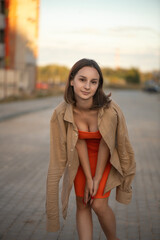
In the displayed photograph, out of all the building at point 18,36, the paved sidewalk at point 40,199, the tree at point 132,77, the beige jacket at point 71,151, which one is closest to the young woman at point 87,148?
the beige jacket at point 71,151

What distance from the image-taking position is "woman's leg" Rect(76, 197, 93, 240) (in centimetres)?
324

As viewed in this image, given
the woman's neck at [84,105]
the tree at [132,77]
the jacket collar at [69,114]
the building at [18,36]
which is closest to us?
the jacket collar at [69,114]

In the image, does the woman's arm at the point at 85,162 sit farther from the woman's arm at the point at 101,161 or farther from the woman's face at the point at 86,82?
the woman's face at the point at 86,82

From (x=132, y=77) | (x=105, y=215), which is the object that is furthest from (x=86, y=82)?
(x=132, y=77)

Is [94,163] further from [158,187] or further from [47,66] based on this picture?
[47,66]

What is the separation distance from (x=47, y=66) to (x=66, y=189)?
14215cm

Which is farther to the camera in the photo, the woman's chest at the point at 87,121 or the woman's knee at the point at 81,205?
the woman's knee at the point at 81,205

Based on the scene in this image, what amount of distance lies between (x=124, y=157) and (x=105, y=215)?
19.6 inches

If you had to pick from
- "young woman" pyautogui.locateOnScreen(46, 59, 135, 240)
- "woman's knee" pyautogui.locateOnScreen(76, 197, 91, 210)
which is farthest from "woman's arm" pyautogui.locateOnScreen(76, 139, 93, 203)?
"woman's knee" pyautogui.locateOnScreen(76, 197, 91, 210)

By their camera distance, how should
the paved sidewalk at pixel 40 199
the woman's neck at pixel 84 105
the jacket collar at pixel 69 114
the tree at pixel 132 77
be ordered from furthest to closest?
the tree at pixel 132 77 → the paved sidewalk at pixel 40 199 → the woman's neck at pixel 84 105 → the jacket collar at pixel 69 114

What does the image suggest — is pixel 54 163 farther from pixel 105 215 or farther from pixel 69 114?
pixel 105 215

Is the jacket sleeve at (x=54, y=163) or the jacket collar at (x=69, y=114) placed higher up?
the jacket collar at (x=69, y=114)

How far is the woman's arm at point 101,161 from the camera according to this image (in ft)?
10.3

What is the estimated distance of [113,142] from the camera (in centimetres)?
311
